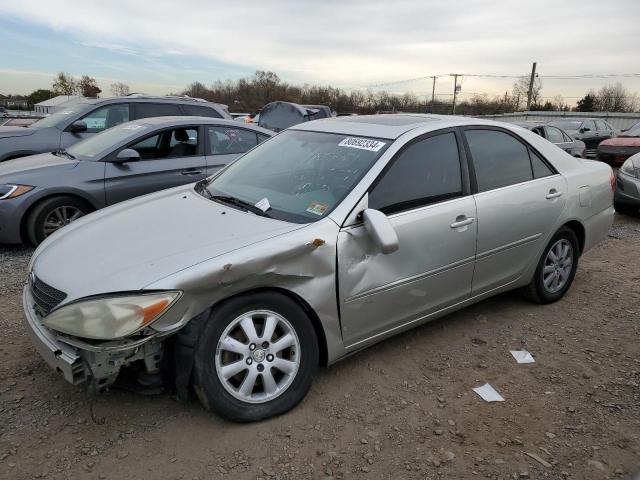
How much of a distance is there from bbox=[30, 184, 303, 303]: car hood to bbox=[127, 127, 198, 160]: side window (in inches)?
107

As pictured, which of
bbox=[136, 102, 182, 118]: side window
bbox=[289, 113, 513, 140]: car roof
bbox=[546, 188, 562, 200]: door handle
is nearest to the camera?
bbox=[289, 113, 513, 140]: car roof

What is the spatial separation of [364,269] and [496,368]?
1211mm

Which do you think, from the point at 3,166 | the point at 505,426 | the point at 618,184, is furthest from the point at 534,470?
the point at 618,184

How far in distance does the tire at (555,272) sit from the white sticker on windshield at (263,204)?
7.61ft

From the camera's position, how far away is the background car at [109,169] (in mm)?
5202

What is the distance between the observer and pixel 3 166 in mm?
5703

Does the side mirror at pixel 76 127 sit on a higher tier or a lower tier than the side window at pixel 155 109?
lower

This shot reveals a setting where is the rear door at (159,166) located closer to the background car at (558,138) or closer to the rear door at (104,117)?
the rear door at (104,117)

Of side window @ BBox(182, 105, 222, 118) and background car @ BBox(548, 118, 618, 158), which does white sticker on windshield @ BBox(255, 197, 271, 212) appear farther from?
background car @ BBox(548, 118, 618, 158)

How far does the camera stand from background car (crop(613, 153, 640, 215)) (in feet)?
25.0

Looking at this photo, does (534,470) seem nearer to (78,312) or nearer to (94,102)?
(78,312)

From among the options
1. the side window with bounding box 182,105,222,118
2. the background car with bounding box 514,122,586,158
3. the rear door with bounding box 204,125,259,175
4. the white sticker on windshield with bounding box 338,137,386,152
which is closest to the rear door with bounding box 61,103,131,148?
the side window with bounding box 182,105,222,118

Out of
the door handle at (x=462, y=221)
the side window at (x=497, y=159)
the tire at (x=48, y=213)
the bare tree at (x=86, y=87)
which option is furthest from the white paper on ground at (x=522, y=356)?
the bare tree at (x=86, y=87)

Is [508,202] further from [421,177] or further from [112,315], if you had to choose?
[112,315]
